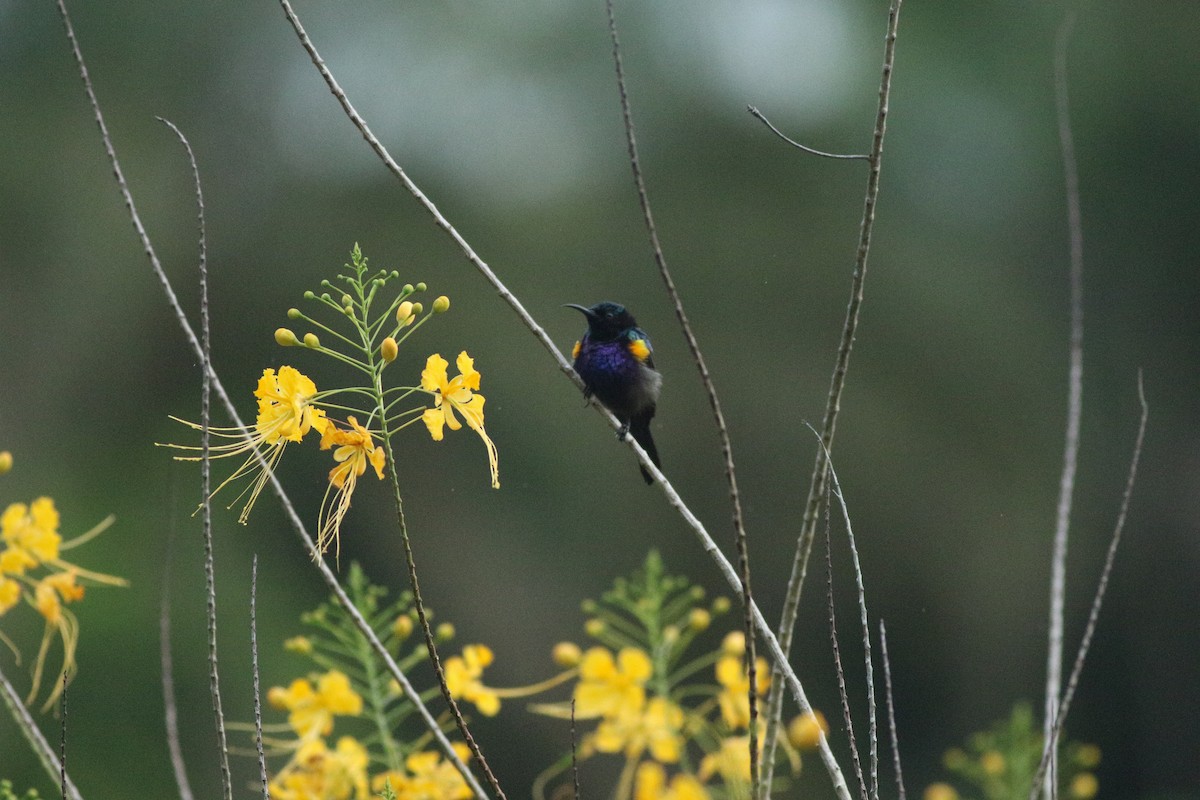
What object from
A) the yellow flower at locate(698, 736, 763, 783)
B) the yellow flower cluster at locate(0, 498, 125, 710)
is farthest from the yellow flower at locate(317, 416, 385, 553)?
the yellow flower at locate(698, 736, 763, 783)

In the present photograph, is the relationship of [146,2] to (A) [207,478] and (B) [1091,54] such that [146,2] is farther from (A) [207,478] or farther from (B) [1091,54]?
(A) [207,478]

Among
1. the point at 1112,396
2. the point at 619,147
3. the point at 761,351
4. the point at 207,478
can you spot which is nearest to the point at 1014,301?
the point at 1112,396

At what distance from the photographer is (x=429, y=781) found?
1611 millimetres

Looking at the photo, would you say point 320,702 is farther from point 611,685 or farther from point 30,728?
point 30,728

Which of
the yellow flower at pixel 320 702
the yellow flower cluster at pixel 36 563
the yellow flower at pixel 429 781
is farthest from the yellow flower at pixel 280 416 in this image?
the yellow flower at pixel 320 702

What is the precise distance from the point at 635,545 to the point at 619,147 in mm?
2394

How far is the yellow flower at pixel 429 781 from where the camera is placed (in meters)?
1.53

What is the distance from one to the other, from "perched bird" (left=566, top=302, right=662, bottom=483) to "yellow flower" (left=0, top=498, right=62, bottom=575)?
161cm

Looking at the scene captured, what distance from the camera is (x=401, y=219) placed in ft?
22.4

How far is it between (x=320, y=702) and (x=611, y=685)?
0.48 meters

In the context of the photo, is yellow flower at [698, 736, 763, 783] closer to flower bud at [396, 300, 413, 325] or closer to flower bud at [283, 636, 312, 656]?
flower bud at [283, 636, 312, 656]

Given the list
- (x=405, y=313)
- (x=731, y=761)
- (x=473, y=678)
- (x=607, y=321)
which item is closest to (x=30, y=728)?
(x=405, y=313)

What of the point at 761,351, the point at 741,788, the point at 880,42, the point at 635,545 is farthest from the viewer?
the point at 880,42

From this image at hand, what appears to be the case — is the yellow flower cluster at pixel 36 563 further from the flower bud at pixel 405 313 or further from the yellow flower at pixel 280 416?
the flower bud at pixel 405 313
